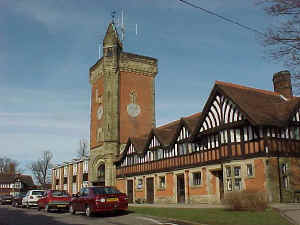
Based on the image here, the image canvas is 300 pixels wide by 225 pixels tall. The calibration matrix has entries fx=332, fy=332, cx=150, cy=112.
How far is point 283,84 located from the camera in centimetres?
2783

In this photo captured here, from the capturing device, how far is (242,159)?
2078 cm

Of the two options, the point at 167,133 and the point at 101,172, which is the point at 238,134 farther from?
the point at 101,172

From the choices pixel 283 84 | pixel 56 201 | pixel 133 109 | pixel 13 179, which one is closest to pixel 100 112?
pixel 133 109

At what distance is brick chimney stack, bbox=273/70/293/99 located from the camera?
2755cm

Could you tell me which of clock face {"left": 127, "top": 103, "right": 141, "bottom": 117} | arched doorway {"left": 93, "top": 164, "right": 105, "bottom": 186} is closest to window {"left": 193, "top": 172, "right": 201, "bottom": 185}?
arched doorway {"left": 93, "top": 164, "right": 105, "bottom": 186}

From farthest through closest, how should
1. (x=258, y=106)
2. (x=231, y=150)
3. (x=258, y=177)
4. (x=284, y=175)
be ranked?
1. (x=258, y=106)
2. (x=231, y=150)
3. (x=284, y=175)
4. (x=258, y=177)

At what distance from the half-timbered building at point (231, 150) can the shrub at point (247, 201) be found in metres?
0.88

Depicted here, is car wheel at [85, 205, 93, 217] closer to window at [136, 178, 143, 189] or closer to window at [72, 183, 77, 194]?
window at [136, 178, 143, 189]

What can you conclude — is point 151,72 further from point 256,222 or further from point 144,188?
point 256,222

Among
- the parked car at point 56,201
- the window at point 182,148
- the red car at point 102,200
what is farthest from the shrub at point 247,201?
the window at point 182,148

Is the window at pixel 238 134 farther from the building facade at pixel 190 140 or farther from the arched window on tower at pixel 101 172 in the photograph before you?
the arched window on tower at pixel 101 172

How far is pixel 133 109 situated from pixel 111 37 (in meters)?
9.89

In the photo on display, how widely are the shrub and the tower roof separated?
32.0m

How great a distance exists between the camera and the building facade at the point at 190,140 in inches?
800
